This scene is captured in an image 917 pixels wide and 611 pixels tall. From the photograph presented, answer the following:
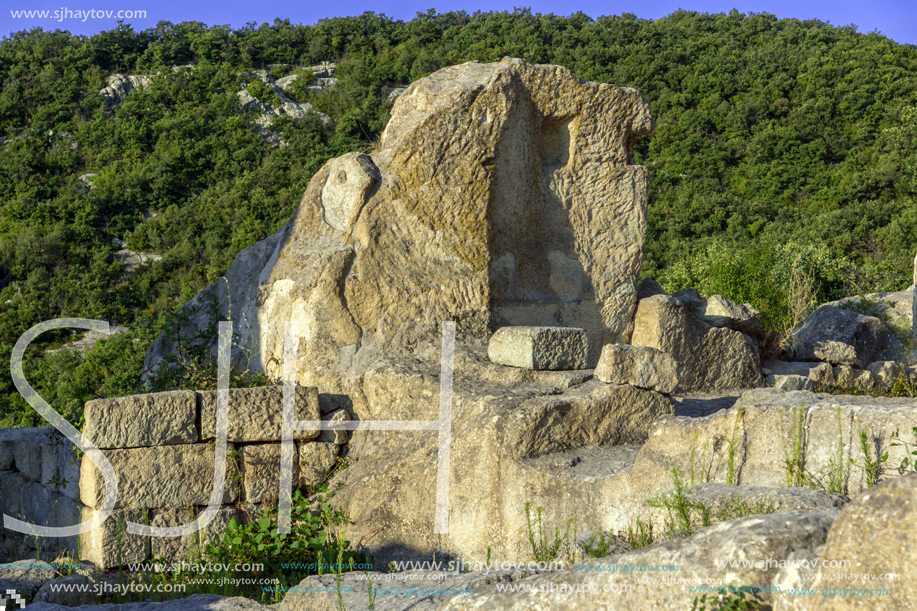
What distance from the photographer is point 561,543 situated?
387 cm

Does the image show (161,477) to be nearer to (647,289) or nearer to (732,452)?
(732,452)

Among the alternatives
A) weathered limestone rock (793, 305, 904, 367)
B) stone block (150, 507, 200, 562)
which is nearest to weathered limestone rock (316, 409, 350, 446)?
stone block (150, 507, 200, 562)

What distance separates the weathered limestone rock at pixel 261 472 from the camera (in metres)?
5.01

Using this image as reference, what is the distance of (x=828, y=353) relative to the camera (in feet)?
26.6

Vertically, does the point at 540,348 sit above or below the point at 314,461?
above

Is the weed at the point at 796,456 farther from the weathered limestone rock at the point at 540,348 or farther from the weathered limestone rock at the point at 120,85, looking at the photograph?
the weathered limestone rock at the point at 120,85

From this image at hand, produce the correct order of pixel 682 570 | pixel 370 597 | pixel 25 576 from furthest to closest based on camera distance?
pixel 25 576 < pixel 370 597 < pixel 682 570

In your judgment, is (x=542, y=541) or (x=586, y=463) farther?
(x=586, y=463)

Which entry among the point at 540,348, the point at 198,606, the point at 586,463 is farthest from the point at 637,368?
the point at 198,606

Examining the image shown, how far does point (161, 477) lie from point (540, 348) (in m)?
2.64

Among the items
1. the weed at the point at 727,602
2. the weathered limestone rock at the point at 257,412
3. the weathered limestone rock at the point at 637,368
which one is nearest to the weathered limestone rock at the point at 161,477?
the weathered limestone rock at the point at 257,412

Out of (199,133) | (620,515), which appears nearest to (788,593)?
(620,515)

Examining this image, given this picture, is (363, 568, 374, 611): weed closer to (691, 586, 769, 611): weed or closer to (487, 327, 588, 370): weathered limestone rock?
(691, 586, 769, 611): weed

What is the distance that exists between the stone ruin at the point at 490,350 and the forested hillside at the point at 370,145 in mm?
7135
